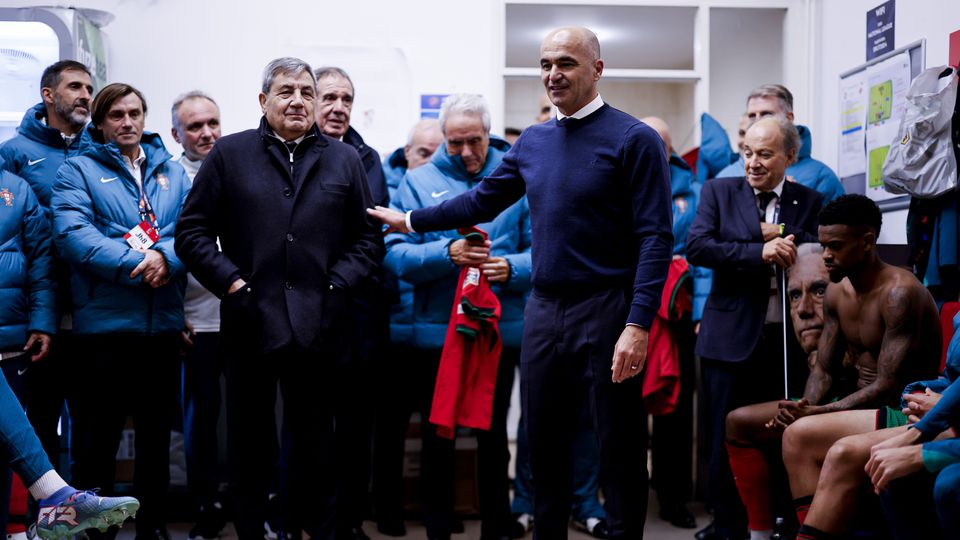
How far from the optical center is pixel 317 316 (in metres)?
3.23

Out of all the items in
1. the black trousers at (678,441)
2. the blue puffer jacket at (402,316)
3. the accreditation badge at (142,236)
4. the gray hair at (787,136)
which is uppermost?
the gray hair at (787,136)

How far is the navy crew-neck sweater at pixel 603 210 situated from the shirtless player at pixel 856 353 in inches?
28.4

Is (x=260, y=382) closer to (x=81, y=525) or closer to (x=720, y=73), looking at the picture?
(x=81, y=525)

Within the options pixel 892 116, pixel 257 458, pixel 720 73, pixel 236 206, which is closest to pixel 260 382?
pixel 257 458

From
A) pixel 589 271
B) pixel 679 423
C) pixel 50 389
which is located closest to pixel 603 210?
pixel 589 271

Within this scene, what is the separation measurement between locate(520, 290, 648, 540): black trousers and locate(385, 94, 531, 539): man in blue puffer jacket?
872 mm

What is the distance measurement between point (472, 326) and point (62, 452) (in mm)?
1982

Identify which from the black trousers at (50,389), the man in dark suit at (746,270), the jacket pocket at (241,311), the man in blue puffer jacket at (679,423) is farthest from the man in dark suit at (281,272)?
the man in blue puffer jacket at (679,423)

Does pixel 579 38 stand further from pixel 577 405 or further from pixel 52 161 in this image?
pixel 52 161

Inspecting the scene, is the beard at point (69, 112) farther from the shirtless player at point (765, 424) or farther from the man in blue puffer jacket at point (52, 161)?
the shirtless player at point (765, 424)

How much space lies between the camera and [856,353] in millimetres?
3262

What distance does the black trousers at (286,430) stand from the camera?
128 inches

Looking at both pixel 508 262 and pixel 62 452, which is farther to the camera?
pixel 62 452

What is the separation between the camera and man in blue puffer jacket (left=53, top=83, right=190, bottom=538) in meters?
3.43
